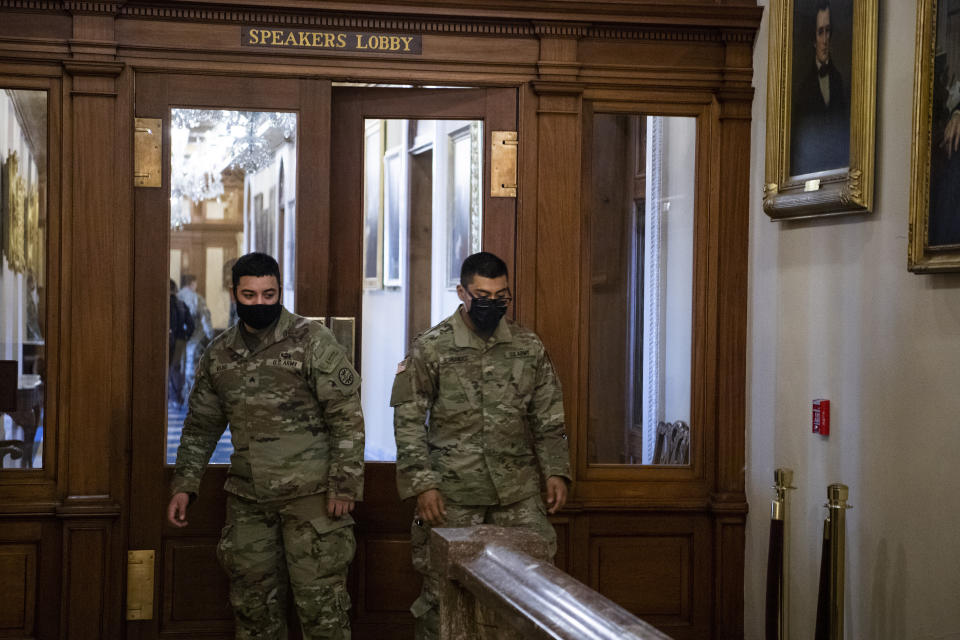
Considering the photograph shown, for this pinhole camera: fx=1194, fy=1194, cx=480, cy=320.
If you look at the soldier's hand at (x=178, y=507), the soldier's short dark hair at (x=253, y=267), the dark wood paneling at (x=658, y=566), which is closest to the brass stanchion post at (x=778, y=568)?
the dark wood paneling at (x=658, y=566)

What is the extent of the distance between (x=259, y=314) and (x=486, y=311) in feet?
2.91

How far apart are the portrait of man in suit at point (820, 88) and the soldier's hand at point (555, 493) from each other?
1603 millimetres

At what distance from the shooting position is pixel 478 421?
4.75 metres

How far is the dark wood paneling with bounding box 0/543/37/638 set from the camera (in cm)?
502

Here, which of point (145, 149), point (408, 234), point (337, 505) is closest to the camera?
point (337, 505)

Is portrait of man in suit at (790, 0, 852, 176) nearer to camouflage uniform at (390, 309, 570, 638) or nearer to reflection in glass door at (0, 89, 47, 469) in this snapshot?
camouflage uniform at (390, 309, 570, 638)

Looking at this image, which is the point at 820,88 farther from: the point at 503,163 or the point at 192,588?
the point at 192,588

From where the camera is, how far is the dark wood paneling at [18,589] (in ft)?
16.5

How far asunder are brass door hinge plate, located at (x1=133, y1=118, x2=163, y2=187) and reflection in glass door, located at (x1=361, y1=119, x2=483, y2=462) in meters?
0.92

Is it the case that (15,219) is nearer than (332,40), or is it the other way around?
(15,219)

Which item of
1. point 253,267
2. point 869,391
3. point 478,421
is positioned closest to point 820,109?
point 869,391

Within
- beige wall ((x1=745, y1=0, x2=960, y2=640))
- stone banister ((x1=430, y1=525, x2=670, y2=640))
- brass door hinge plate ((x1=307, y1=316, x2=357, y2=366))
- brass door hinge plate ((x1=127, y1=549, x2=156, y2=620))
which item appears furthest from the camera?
brass door hinge plate ((x1=307, y1=316, x2=357, y2=366))

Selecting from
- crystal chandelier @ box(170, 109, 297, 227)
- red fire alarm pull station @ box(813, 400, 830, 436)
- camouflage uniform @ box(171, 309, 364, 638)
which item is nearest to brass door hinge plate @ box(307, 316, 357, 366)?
camouflage uniform @ box(171, 309, 364, 638)

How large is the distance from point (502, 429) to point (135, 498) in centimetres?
164
